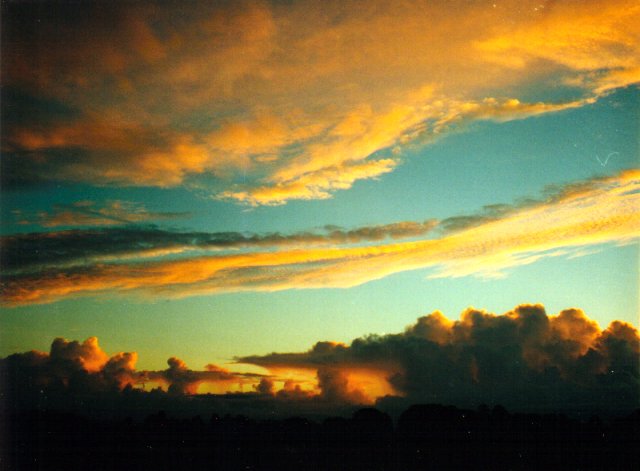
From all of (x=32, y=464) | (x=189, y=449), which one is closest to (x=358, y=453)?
(x=189, y=449)

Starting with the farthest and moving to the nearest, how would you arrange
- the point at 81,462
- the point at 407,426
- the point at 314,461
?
the point at 407,426
the point at 314,461
the point at 81,462

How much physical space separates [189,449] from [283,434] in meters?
31.3

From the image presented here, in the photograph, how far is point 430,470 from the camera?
466ft

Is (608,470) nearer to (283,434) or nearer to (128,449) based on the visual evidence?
(283,434)

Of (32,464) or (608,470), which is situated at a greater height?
(32,464)

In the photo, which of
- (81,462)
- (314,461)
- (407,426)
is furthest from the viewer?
(407,426)

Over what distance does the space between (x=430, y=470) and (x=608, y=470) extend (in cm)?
4918

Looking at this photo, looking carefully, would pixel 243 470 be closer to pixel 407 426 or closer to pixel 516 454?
pixel 407 426

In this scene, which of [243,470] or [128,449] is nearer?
[243,470]

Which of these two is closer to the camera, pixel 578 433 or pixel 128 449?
pixel 128 449

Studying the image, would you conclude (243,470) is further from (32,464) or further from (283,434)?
(32,464)

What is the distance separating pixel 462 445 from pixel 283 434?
5928cm

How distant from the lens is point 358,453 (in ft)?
496

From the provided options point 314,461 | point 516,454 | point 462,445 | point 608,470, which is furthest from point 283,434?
point 608,470
